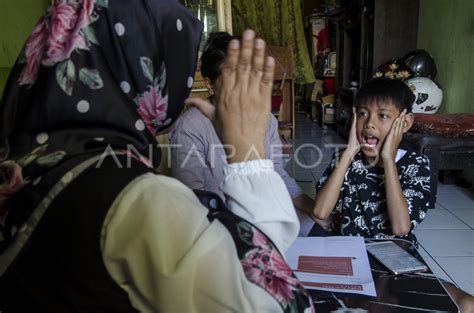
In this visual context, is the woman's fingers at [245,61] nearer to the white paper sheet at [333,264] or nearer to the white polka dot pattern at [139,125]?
the white polka dot pattern at [139,125]

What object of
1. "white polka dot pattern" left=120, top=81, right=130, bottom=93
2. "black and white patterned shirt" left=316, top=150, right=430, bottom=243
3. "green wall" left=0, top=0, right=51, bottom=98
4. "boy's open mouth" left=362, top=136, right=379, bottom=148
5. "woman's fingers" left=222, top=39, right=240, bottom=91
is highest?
"green wall" left=0, top=0, right=51, bottom=98

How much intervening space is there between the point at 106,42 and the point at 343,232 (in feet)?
3.47

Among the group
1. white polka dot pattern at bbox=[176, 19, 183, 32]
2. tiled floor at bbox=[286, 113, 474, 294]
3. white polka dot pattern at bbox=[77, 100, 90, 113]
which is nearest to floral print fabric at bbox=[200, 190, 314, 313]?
white polka dot pattern at bbox=[77, 100, 90, 113]

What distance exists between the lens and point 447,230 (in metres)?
2.12

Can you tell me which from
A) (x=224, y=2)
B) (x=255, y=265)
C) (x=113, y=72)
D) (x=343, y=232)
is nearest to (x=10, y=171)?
(x=113, y=72)

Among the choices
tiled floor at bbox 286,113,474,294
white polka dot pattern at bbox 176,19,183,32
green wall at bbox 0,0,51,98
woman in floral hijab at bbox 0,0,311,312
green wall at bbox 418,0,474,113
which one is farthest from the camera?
green wall at bbox 418,0,474,113

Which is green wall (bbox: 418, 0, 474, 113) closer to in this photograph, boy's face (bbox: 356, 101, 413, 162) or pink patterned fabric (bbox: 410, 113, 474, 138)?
pink patterned fabric (bbox: 410, 113, 474, 138)

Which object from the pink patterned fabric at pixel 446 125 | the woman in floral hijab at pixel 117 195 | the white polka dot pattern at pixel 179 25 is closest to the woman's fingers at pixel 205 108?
the woman in floral hijab at pixel 117 195

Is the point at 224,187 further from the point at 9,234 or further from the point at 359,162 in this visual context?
the point at 359,162

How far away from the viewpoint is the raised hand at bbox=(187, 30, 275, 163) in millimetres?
574

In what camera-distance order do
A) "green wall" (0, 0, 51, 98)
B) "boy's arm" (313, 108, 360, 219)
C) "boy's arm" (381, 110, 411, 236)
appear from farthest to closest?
"green wall" (0, 0, 51, 98), "boy's arm" (313, 108, 360, 219), "boy's arm" (381, 110, 411, 236)

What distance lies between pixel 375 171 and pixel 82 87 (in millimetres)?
1076

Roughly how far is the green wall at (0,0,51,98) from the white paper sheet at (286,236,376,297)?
1.98 meters

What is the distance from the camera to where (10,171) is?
513mm
